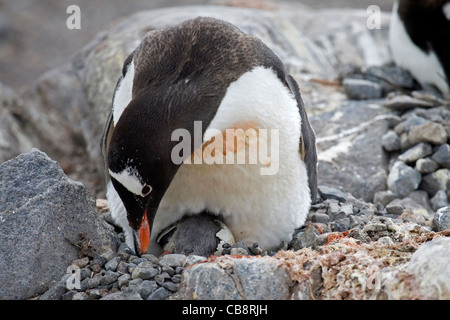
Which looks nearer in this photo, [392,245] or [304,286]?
[304,286]

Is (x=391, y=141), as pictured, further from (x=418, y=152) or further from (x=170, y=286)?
(x=170, y=286)

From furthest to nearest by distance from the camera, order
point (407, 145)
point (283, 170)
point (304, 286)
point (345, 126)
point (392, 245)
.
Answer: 1. point (345, 126)
2. point (407, 145)
3. point (283, 170)
4. point (392, 245)
5. point (304, 286)

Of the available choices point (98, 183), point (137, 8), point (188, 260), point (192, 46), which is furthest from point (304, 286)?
point (137, 8)

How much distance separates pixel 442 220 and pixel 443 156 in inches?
57.0

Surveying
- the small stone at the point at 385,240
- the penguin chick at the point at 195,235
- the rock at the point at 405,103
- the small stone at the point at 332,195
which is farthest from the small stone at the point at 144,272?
the rock at the point at 405,103

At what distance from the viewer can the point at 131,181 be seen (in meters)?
3.05

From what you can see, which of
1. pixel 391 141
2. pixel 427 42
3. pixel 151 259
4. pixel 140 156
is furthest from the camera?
pixel 427 42

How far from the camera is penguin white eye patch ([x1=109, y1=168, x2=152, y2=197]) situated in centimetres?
301

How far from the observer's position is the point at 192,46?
133 inches

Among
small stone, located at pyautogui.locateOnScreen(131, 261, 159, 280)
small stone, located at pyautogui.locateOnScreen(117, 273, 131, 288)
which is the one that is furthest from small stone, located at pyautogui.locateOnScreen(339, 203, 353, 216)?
small stone, located at pyautogui.locateOnScreen(117, 273, 131, 288)

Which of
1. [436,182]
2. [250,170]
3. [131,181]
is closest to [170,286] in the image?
[131,181]

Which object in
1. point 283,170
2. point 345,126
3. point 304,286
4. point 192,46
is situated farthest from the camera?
point 345,126

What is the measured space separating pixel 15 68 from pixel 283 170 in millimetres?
8696
